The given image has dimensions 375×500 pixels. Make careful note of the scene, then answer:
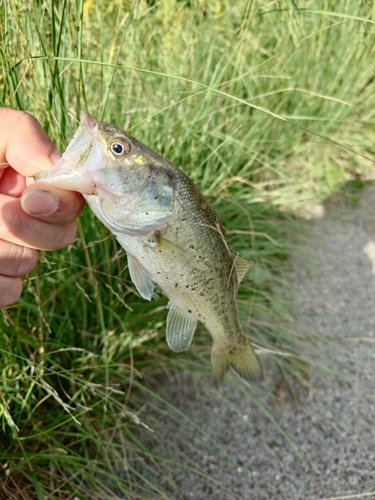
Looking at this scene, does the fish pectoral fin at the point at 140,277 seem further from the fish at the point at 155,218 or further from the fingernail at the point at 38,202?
the fingernail at the point at 38,202

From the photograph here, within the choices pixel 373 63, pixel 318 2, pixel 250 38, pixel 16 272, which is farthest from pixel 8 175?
pixel 373 63

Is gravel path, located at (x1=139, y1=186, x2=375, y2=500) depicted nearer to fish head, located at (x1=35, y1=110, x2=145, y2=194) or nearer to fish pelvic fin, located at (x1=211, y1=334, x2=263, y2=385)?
fish pelvic fin, located at (x1=211, y1=334, x2=263, y2=385)

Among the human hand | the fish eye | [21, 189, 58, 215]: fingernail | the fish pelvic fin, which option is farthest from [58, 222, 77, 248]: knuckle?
the fish pelvic fin

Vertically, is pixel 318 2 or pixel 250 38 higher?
pixel 318 2

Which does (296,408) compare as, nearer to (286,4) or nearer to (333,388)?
(333,388)

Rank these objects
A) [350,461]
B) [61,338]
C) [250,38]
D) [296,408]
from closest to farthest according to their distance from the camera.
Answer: [61,338] < [350,461] < [296,408] < [250,38]

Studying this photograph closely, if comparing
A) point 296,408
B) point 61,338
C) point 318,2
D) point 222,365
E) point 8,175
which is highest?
point 318,2

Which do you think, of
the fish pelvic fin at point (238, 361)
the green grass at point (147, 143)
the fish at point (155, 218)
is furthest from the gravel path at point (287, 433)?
the fish at point (155, 218)
